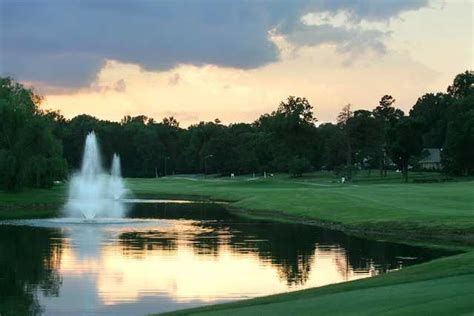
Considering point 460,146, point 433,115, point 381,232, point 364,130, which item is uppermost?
point 433,115

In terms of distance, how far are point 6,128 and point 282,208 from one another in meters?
31.3

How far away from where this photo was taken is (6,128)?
243 ft

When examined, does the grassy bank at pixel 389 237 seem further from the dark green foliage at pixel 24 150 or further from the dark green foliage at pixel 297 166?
the dark green foliage at pixel 297 166

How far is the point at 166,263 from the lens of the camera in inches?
1204

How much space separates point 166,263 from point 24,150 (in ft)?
155

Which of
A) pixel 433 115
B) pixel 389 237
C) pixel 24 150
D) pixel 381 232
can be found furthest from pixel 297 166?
pixel 389 237

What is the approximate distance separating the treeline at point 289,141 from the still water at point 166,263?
26.2 meters

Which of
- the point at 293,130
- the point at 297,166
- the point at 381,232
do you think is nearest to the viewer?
the point at 381,232

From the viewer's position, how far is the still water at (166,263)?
22.8m

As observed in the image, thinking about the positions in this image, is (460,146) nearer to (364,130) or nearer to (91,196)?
(364,130)

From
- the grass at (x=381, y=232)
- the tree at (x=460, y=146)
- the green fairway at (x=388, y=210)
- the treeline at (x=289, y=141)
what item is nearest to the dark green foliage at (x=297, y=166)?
the treeline at (x=289, y=141)

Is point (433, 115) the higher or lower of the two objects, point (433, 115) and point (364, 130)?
the higher

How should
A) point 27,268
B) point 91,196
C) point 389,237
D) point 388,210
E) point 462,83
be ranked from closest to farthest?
point 27,268, point 389,237, point 388,210, point 91,196, point 462,83

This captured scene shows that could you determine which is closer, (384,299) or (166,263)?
(384,299)
